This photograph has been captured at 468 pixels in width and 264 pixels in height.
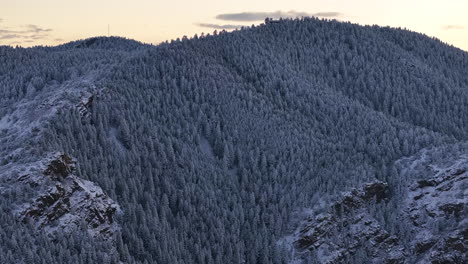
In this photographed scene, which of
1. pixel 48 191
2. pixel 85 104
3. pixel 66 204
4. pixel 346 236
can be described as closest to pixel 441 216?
pixel 346 236

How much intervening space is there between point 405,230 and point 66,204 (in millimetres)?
66581

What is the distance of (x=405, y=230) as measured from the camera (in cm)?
9612

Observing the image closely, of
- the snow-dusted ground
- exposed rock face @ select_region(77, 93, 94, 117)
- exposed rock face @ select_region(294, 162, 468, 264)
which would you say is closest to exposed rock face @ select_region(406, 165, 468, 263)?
exposed rock face @ select_region(294, 162, 468, 264)

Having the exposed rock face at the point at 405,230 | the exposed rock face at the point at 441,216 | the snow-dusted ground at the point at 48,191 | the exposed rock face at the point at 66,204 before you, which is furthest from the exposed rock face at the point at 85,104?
the exposed rock face at the point at 441,216

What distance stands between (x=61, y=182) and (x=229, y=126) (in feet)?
175

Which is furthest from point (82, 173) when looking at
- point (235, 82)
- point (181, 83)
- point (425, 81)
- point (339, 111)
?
point (425, 81)

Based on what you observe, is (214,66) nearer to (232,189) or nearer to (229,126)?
(229,126)

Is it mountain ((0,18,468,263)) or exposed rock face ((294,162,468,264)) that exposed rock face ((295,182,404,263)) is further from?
mountain ((0,18,468,263))

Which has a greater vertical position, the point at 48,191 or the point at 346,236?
the point at 48,191

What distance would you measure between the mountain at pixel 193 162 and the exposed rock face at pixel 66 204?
232 millimetres

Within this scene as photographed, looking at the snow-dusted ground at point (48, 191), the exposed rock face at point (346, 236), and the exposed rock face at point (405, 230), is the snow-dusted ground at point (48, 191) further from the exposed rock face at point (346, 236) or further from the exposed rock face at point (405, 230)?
the exposed rock face at point (405, 230)

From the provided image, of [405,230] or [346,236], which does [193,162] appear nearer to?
[346,236]

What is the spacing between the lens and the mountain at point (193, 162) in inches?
3063

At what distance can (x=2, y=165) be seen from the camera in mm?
81000
